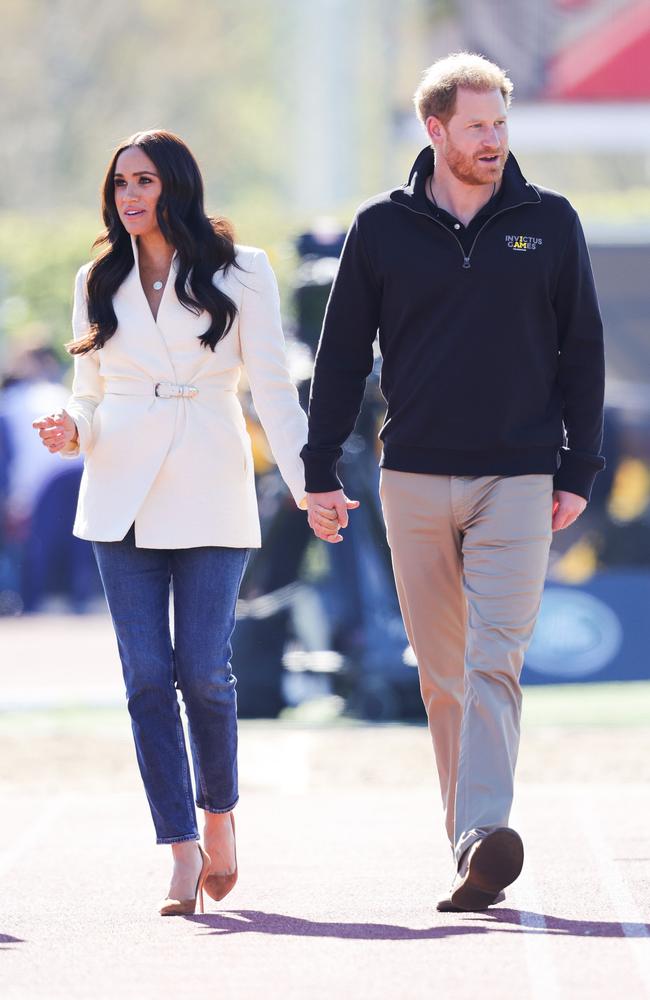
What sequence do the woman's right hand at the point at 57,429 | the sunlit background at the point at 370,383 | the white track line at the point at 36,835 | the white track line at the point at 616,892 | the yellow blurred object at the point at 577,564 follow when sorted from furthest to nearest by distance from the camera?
the yellow blurred object at the point at 577,564
the sunlit background at the point at 370,383
the white track line at the point at 36,835
the woman's right hand at the point at 57,429
the white track line at the point at 616,892

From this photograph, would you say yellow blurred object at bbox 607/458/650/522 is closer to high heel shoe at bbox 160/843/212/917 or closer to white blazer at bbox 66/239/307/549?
white blazer at bbox 66/239/307/549

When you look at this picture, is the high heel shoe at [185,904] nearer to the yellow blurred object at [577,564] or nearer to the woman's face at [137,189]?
the woman's face at [137,189]

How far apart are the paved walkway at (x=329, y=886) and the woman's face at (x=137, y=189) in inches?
65.2

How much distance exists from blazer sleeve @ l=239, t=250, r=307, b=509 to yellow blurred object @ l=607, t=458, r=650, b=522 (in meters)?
4.93

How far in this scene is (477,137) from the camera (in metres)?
4.79

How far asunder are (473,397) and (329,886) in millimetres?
1372

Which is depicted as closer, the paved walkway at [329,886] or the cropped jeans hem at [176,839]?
the paved walkway at [329,886]

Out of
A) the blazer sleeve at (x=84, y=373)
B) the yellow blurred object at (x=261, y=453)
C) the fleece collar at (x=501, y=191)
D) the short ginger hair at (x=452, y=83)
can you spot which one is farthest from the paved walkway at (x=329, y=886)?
the short ginger hair at (x=452, y=83)

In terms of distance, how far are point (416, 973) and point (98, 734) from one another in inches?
198

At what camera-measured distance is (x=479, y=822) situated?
15.3 feet

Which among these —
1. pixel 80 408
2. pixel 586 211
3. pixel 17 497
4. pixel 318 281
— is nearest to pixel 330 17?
pixel 586 211

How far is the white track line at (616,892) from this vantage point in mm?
4340

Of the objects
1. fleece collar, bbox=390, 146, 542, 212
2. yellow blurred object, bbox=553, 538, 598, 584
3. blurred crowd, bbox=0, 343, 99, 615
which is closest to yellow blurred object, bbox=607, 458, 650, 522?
yellow blurred object, bbox=553, 538, 598, 584

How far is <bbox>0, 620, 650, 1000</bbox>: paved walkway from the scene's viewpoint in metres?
4.21
